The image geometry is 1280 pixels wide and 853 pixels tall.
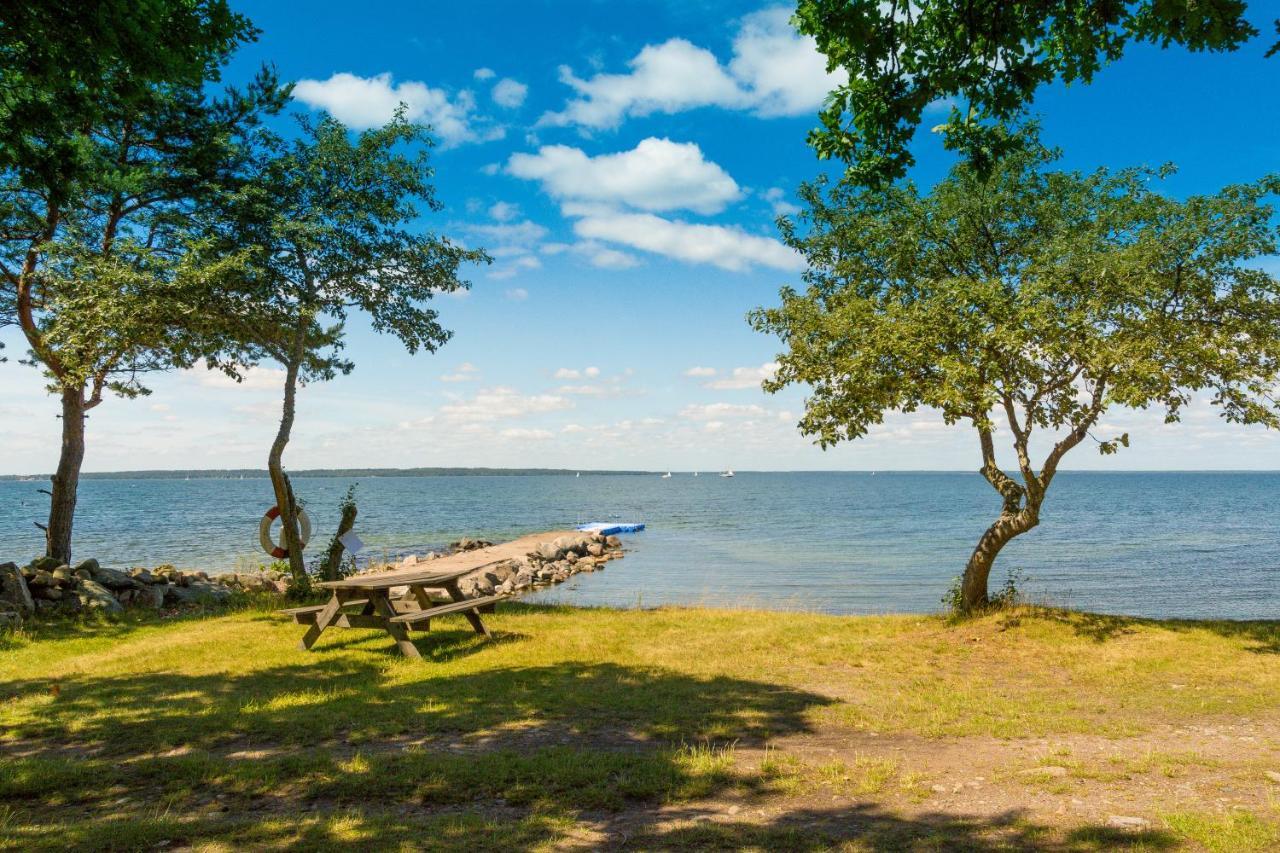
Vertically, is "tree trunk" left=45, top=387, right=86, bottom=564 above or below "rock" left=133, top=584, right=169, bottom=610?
above

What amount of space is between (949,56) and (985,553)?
30.1 feet

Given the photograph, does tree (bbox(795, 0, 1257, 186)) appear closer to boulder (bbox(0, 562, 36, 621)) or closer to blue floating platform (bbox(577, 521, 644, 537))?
boulder (bbox(0, 562, 36, 621))

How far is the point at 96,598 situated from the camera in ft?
48.4

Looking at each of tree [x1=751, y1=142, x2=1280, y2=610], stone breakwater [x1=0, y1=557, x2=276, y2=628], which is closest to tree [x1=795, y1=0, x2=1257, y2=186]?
tree [x1=751, y1=142, x2=1280, y2=610]

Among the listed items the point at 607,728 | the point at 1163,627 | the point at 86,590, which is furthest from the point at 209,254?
the point at 1163,627

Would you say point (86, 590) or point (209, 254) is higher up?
point (209, 254)

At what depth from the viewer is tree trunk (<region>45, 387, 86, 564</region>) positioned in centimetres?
1692

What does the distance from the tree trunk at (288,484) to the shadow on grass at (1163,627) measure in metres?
14.3

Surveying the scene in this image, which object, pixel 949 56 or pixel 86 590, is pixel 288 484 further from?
pixel 949 56

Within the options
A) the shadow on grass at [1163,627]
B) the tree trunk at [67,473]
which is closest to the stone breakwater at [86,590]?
the tree trunk at [67,473]

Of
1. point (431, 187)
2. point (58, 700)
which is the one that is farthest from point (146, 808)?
point (431, 187)

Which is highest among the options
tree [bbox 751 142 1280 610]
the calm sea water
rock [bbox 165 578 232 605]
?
tree [bbox 751 142 1280 610]

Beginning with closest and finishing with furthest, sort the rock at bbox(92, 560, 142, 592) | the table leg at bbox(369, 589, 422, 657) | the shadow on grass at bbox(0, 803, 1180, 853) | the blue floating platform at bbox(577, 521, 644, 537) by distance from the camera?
the shadow on grass at bbox(0, 803, 1180, 853)
the table leg at bbox(369, 589, 422, 657)
the rock at bbox(92, 560, 142, 592)
the blue floating platform at bbox(577, 521, 644, 537)

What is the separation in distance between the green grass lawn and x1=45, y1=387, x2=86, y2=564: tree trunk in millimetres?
4745
